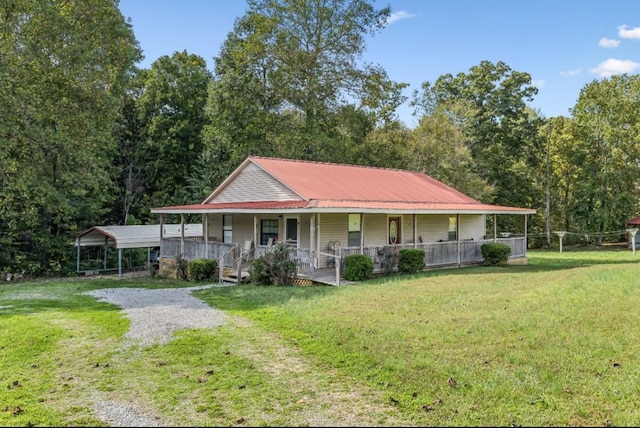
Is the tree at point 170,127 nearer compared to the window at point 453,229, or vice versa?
the window at point 453,229

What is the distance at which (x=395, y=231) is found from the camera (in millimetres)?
19984

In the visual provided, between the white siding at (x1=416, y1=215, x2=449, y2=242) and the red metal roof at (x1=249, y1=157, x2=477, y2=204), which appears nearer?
the red metal roof at (x1=249, y1=157, x2=477, y2=204)

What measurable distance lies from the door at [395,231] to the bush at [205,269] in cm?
760

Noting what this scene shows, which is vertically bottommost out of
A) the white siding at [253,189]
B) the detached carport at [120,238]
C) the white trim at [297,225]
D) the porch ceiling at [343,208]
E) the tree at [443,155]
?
the detached carport at [120,238]

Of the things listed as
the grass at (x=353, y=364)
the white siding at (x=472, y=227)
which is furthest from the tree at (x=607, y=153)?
the grass at (x=353, y=364)

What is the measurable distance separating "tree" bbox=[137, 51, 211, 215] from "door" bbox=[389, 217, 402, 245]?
1809 cm

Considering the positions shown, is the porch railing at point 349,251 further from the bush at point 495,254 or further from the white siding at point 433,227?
the white siding at point 433,227

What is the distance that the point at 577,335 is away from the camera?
7195mm

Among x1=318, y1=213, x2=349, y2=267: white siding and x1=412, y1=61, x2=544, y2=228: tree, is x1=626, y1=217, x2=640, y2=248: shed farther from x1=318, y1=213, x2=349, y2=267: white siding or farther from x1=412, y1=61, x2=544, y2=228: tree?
x1=318, y1=213, x2=349, y2=267: white siding

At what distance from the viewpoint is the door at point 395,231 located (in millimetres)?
19797

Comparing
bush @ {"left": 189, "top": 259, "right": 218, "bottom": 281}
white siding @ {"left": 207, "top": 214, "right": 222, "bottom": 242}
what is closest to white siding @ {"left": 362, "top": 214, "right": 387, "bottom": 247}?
bush @ {"left": 189, "top": 259, "right": 218, "bottom": 281}

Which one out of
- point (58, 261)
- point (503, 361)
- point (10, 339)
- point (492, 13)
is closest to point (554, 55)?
point (492, 13)

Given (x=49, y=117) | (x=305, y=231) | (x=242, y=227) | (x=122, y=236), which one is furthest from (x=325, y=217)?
(x=49, y=117)

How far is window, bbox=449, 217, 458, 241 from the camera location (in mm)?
22391
